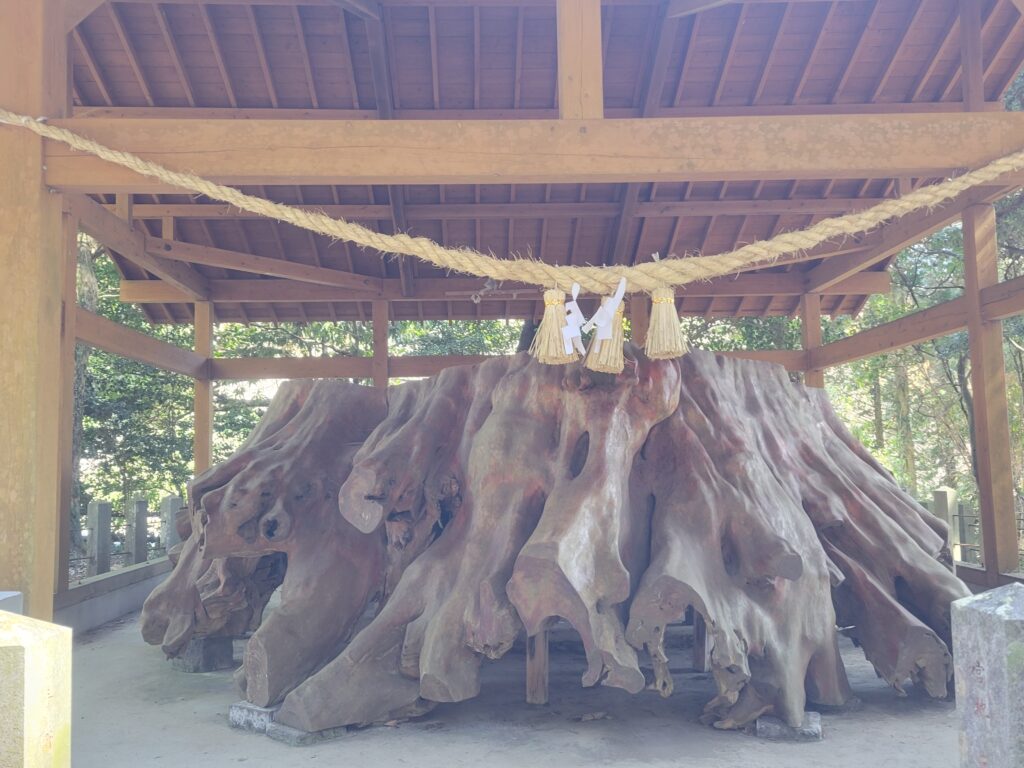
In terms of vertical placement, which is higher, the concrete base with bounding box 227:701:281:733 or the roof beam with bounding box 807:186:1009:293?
the roof beam with bounding box 807:186:1009:293

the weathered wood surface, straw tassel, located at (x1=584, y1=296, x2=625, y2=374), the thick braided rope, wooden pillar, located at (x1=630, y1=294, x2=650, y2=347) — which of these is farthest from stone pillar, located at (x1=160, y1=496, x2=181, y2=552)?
straw tassel, located at (x1=584, y1=296, x2=625, y2=374)

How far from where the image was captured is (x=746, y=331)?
13.5 meters

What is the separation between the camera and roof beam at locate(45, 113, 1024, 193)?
125 inches

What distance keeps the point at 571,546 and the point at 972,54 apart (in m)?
4.31

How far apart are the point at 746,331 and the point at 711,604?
35.6 ft

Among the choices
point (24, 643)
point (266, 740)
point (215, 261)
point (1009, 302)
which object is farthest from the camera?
point (215, 261)

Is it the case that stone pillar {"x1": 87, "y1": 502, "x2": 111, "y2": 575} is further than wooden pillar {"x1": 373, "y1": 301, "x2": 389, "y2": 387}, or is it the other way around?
wooden pillar {"x1": 373, "y1": 301, "x2": 389, "y2": 387}

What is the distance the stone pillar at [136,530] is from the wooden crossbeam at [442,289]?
2.01 m

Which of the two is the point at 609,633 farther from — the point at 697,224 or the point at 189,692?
the point at 697,224

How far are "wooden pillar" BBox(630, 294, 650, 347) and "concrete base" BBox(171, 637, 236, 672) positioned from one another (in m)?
4.82

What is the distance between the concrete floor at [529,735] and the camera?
3006 mm

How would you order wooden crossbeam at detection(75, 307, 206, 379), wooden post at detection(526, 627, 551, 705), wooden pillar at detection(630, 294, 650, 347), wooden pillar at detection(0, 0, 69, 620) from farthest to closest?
wooden pillar at detection(630, 294, 650, 347) → wooden crossbeam at detection(75, 307, 206, 379) → wooden post at detection(526, 627, 551, 705) → wooden pillar at detection(0, 0, 69, 620)

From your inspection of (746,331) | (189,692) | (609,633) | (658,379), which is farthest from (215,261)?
(746,331)

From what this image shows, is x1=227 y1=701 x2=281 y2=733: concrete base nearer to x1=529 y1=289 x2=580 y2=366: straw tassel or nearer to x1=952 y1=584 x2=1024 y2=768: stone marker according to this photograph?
x1=529 y1=289 x2=580 y2=366: straw tassel
